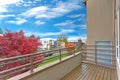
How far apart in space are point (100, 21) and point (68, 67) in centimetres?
391

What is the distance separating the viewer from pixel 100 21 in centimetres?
896

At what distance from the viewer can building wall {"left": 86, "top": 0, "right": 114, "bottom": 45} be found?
338 inches

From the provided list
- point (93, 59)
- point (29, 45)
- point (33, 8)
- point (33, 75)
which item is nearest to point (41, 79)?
point (33, 75)

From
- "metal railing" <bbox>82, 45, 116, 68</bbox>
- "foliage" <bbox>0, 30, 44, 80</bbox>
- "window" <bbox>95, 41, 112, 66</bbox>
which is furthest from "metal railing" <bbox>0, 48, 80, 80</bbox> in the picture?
"window" <bbox>95, 41, 112, 66</bbox>

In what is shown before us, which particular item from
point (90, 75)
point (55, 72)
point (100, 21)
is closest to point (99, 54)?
point (100, 21)

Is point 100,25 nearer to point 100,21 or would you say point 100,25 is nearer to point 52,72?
point 100,21

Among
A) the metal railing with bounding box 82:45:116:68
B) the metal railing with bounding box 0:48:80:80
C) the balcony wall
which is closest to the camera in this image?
the metal railing with bounding box 0:48:80:80

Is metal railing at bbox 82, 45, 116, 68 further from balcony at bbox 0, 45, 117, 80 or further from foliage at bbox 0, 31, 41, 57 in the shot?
foliage at bbox 0, 31, 41, 57

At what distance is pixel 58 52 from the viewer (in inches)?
218

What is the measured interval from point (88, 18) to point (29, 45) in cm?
→ 403

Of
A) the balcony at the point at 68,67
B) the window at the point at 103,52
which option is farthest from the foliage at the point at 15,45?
the window at the point at 103,52

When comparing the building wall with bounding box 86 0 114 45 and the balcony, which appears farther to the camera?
the building wall with bounding box 86 0 114 45

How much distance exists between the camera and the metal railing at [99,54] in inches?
320

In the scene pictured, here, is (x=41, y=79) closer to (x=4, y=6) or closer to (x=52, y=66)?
(x=52, y=66)
